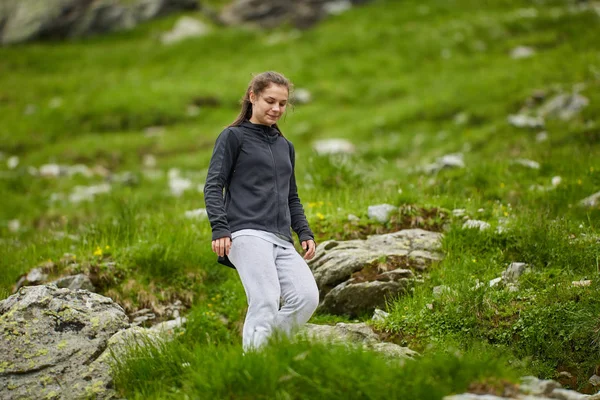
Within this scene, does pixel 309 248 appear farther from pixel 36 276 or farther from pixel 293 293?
pixel 36 276

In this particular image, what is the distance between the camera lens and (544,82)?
56.0 ft

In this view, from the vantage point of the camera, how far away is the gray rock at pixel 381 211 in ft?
26.0

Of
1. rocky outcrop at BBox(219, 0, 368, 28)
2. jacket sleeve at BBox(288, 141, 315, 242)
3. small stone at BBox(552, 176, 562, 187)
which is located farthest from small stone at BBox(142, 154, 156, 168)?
rocky outcrop at BBox(219, 0, 368, 28)

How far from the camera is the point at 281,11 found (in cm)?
3111

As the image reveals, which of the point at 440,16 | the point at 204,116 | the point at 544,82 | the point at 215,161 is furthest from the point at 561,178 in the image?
the point at 440,16

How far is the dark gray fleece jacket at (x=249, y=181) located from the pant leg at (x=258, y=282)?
18 cm

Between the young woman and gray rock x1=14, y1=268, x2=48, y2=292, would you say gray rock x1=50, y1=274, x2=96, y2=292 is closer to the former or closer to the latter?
gray rock x1=14, y1=268, x2=48, y2=292

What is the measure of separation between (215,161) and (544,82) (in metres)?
14.4

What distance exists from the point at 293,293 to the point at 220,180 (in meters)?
1.16

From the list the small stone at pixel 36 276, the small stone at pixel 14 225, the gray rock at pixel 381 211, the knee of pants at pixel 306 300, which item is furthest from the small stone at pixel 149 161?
the knee of pants at pixel 306 300

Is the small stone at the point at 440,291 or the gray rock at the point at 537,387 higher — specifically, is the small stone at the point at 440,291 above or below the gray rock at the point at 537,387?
below

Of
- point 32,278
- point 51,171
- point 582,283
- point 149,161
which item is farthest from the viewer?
point 149,161

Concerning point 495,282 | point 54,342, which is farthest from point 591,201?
point 54,342

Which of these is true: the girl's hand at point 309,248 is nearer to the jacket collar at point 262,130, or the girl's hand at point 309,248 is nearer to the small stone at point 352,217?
the jacket collar at point 262,130
